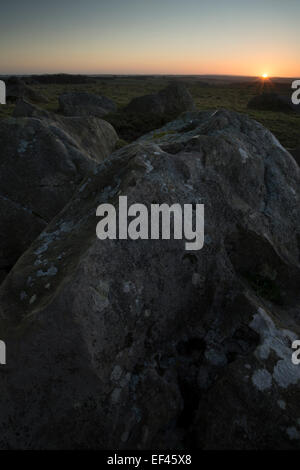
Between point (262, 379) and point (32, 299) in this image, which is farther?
point (32, 299)

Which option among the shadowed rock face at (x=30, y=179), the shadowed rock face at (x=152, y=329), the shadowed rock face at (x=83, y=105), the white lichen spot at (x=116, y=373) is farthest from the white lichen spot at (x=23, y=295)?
the shadowed rock face at (x=83, y=105)

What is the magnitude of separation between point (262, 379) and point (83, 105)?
91.9ft

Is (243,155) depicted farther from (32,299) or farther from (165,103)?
(165,103)

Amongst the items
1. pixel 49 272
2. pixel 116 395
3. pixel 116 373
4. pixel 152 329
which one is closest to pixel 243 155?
pixel 152 329

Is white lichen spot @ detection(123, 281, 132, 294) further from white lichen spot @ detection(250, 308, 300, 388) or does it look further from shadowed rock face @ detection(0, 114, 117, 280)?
shadowed rock face @ detection(0, 114, 117, 280)

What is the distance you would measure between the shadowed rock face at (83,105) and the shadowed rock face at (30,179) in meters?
18.3

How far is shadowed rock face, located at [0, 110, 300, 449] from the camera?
3.62 meters

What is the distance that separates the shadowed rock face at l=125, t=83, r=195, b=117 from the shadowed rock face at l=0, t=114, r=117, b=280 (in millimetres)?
17883

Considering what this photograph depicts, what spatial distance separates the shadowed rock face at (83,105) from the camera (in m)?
26.2

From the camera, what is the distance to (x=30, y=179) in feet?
27.1

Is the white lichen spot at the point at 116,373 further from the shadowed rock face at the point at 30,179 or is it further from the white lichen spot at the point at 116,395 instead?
the shadowed rock face at the point at 30,179

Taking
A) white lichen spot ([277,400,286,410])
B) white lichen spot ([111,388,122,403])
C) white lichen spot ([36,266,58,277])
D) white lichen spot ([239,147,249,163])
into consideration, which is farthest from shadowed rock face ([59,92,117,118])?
white lichen spot ([277,400,286,410])

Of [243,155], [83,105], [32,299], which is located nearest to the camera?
[32,299]

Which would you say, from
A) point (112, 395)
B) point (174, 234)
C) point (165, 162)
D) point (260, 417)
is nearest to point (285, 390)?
point (260, 417)
